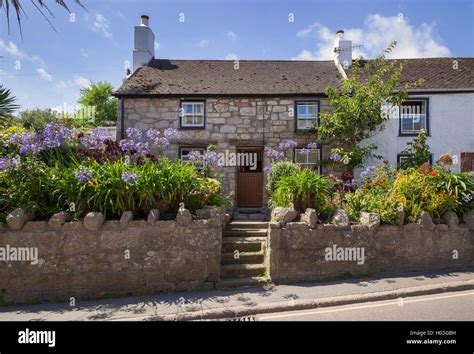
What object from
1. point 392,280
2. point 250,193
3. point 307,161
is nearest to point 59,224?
point 392,280

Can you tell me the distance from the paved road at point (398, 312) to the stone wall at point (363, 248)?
109 centimetres

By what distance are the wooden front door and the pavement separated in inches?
261

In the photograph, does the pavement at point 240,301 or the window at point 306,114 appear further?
the window at point 306,114

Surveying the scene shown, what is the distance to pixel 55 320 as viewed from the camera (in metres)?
4.53

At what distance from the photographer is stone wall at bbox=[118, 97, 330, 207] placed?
39.3 feet

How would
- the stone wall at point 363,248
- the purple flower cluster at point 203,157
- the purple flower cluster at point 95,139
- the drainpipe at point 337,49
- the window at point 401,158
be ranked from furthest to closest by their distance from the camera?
the drainpipe at point 337,49, the window at point 401,158, the purple flower cluster at point 203,157, the purple flower cluster at point 95,139, the stone wall at point 363,248

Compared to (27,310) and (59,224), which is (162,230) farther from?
(27,310)

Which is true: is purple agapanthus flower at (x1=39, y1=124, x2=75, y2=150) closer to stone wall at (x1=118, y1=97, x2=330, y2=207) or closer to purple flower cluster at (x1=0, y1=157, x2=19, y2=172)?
purple flower cluster at (x1=0, y1=157, x2=19, y2=172)

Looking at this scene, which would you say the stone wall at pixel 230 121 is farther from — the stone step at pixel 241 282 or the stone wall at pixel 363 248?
the stone step at pixel 241 282

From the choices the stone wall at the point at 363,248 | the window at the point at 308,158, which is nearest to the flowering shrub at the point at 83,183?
the stone wall at the point at 363,248

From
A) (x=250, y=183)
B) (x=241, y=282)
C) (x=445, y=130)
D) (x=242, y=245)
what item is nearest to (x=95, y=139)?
(x=242, y=245)

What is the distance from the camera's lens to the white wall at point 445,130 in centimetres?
1229

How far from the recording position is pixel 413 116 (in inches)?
494

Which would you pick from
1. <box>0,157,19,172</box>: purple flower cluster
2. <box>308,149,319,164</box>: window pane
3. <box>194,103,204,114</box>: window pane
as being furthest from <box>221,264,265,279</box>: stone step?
<box>194,103,204,114</box>: window pane
